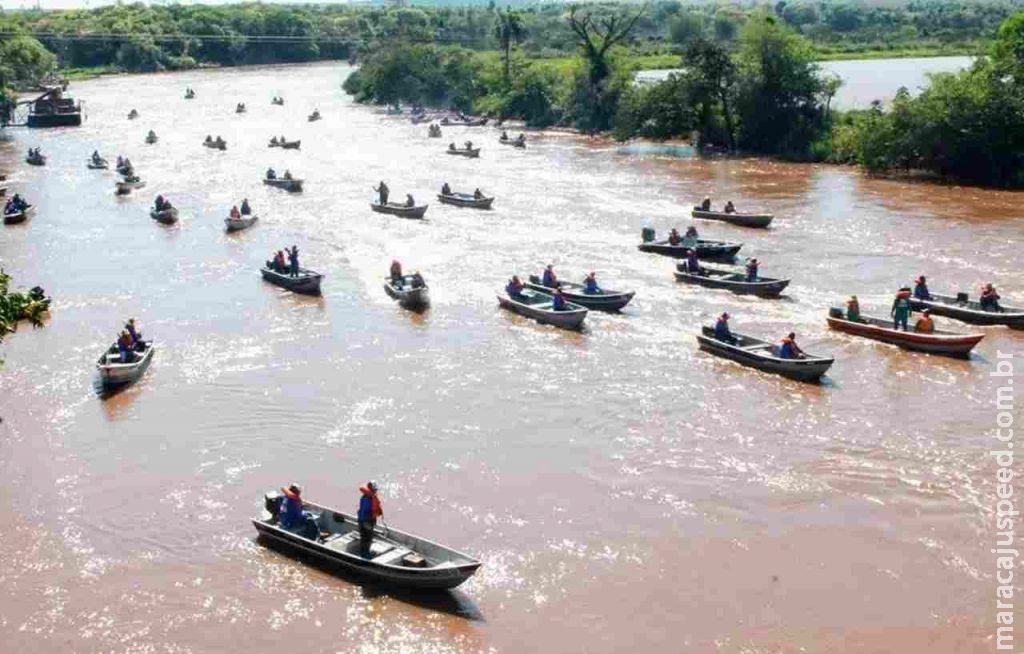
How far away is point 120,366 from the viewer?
28453 millimetres

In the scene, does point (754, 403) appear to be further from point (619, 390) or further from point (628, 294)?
point (628, 294)

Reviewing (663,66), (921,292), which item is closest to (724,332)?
(921,292)

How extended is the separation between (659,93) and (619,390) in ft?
149

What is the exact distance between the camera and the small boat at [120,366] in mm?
28453

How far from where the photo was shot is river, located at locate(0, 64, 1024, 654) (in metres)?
18.4

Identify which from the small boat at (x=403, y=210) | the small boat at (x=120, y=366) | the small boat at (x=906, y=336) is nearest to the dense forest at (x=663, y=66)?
the small boat at (x=403, y=210)

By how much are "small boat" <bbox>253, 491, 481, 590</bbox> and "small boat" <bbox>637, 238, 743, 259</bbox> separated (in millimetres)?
22484

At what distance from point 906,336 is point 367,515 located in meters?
17.3

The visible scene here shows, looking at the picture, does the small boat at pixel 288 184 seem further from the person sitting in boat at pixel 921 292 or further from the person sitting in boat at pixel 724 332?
the person sitting in boat at pixel 921 292

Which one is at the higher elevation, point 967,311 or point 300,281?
point 967,311

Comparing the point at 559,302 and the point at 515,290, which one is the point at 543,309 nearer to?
the point at 559,302

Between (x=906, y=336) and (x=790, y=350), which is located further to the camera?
(x=906, y=336)

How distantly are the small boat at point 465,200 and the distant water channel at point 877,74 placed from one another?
34011 millimetres

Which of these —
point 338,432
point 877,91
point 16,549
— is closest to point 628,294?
point 338,432
